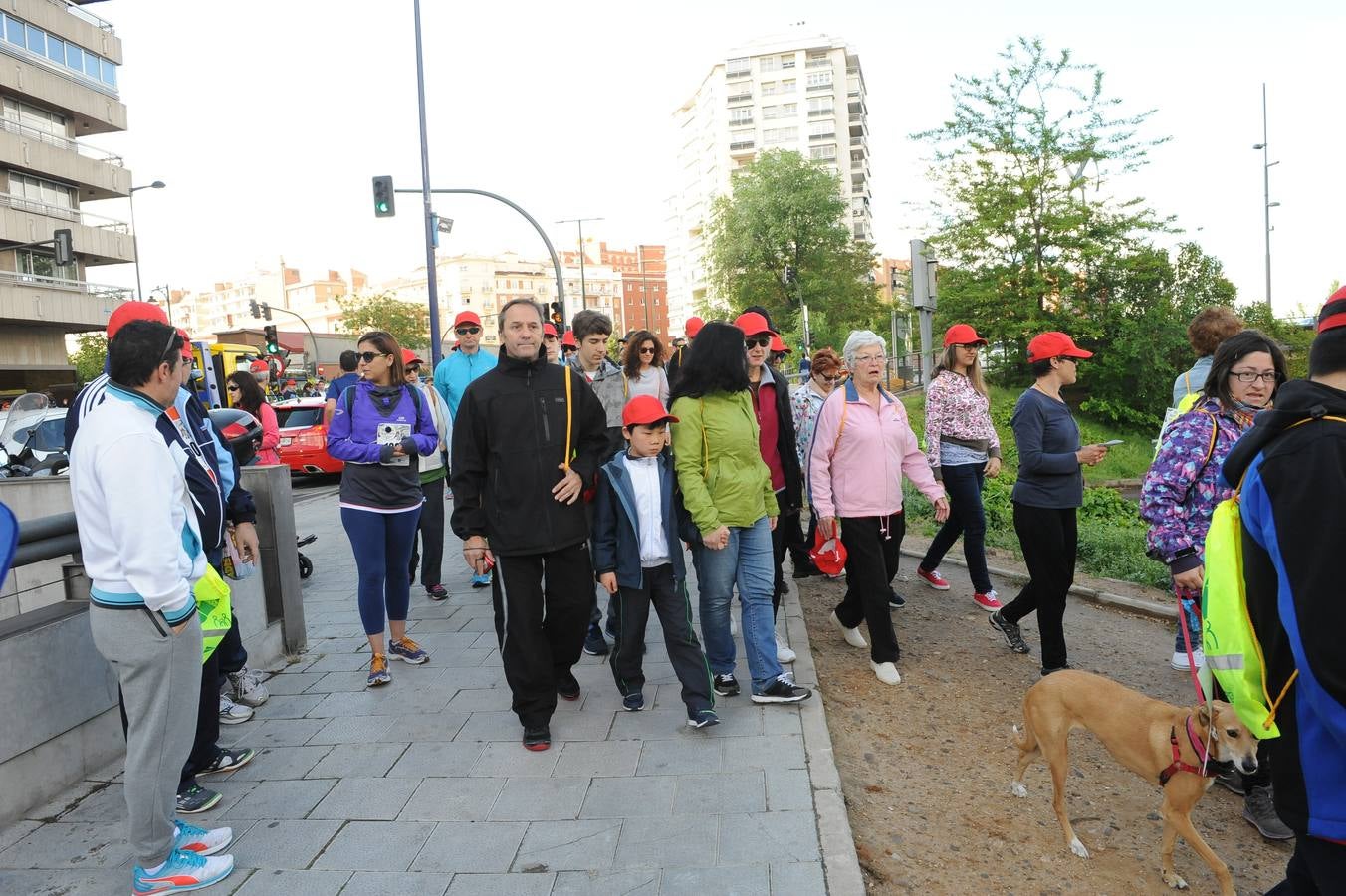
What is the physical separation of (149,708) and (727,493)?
2.67 metres

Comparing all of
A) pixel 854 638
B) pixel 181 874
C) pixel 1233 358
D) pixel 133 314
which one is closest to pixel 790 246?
pixel 854 638

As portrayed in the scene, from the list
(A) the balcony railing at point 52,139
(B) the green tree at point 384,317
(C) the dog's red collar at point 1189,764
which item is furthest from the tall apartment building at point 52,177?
(C) the dog's red collar at point 1189,764

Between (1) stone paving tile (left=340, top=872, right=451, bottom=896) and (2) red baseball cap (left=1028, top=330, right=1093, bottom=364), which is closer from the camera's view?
(1) stone paving tile (left=340, top=872, right=451, bottom=896)

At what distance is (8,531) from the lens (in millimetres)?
2742

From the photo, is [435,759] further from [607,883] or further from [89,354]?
[89,354]

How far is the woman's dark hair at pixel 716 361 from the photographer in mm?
4566

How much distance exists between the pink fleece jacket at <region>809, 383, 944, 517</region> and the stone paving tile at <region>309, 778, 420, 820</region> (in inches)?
106

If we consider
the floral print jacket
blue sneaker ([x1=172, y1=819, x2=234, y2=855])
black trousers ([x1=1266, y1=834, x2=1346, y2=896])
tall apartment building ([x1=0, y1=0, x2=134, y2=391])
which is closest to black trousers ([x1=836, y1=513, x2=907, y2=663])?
the floral print jacket

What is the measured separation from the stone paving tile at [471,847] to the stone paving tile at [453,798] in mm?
93

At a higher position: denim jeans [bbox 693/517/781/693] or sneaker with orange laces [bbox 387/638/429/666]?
denim jeans [bbox 693/517/781/693]

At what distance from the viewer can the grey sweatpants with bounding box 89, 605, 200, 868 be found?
3037 mm

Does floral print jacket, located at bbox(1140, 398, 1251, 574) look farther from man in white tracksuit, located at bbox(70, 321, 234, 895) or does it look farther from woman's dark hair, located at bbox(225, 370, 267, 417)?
woman's dark hair, located at bbox(225, 370, 267, 417)

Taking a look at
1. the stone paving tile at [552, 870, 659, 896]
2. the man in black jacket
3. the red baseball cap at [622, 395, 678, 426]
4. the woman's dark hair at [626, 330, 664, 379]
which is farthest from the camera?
the woman's dark hair at [626, 330, 664, 379]

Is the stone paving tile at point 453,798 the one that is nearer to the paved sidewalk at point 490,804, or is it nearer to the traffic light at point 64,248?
the paved sidewalk at point 490,804
